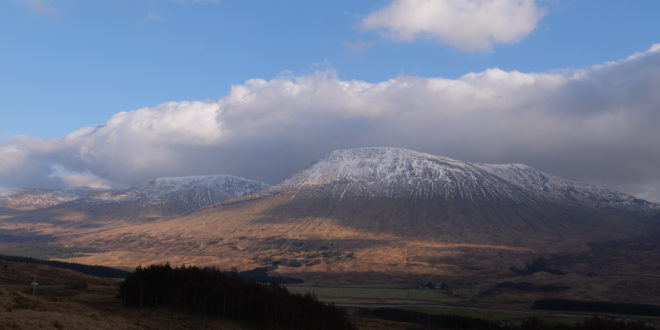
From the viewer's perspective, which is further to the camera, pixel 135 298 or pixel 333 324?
pixel 333 324

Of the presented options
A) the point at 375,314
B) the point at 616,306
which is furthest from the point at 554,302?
the point at 375,314

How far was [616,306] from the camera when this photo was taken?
582ft

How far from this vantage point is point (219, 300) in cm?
10081

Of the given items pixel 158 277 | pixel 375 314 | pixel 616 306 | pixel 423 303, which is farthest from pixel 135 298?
pixel 616 306

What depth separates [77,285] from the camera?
133 m

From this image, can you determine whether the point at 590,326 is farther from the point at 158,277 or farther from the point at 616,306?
the point at 158,277

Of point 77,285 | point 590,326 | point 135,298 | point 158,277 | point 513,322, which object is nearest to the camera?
point 135,298

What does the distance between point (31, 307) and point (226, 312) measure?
40.4 meters

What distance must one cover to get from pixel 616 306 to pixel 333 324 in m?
126

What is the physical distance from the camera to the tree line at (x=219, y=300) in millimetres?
96875

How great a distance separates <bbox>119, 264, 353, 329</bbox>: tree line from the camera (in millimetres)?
96875

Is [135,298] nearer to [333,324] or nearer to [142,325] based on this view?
[142,325]

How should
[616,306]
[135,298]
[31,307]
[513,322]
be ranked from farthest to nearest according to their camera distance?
1. [616,306]
2. [513,322]
3. [135,298]
4. [31,307]

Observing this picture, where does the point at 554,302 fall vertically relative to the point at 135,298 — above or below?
below
